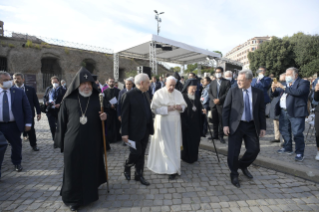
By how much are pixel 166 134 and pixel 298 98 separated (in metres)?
3.32

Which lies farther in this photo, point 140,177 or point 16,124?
point 16,124

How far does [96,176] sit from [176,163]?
165 centimetres

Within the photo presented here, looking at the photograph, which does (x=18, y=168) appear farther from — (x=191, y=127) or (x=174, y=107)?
(x=191, y=127)

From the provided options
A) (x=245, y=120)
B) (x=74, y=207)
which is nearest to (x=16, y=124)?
(x=74, y=207)

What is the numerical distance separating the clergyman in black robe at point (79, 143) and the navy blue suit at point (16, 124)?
199 centimetres

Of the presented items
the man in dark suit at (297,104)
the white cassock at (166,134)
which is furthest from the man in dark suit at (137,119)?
the man in dark suit at (297,104)

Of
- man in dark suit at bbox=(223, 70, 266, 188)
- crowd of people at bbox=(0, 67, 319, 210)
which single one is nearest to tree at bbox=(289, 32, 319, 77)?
crowd of people at bbox=(0, 67, 319, 210)

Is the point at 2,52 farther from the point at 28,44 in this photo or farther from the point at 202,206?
the point at 202,206

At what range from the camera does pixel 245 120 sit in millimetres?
3625

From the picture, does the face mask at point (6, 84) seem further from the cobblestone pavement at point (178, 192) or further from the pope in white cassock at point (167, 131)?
the pope in white cassock at point (167, 131)

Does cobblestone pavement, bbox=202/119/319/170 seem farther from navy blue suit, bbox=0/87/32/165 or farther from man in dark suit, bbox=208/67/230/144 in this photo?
navy blue suit, bbox=0/87/32/165

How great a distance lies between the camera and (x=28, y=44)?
870 inches

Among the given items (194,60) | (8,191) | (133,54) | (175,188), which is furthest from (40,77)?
(175,188)

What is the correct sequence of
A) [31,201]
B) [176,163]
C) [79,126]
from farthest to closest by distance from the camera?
[176,163], [31,201], [79,126]
